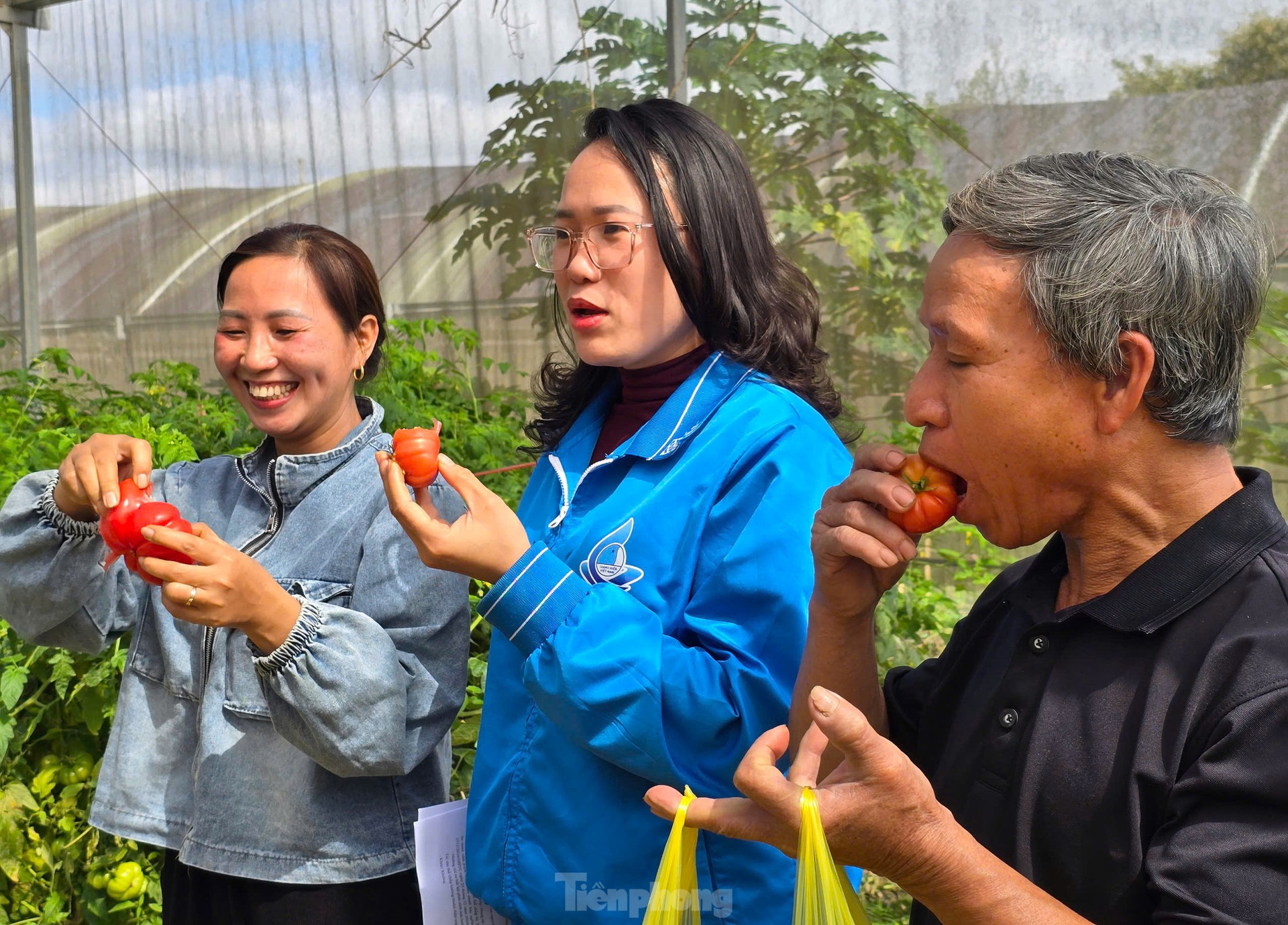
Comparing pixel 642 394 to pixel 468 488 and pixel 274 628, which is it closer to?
pixel 468 488

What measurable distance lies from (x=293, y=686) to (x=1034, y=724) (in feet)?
3.40

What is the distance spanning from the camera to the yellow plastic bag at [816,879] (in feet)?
3.32

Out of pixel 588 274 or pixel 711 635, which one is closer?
pixel 711 635

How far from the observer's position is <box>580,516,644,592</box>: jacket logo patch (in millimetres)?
1529

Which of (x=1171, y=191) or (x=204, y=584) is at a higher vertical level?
(x=1171, y=191)

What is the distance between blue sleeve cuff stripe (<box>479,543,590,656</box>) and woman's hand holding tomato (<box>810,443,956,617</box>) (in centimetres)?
33

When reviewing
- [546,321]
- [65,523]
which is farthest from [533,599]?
[546,321]

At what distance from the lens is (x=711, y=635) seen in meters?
1.47

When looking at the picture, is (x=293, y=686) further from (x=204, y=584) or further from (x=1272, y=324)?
(x=1272, y=324)

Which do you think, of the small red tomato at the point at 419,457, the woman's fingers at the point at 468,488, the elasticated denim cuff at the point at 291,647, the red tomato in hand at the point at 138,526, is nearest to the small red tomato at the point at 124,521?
the red tomato in hand at the point at 138,526

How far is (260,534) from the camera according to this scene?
→ 1957 millimetres

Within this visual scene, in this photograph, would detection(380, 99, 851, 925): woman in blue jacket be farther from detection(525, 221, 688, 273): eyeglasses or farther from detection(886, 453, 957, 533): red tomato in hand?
detection(886, 453, 957, 533): red tomato in hand

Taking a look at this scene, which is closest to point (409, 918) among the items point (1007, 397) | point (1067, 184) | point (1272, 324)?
point (1007, 397)

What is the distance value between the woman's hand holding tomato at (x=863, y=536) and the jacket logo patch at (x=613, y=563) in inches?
11.1
